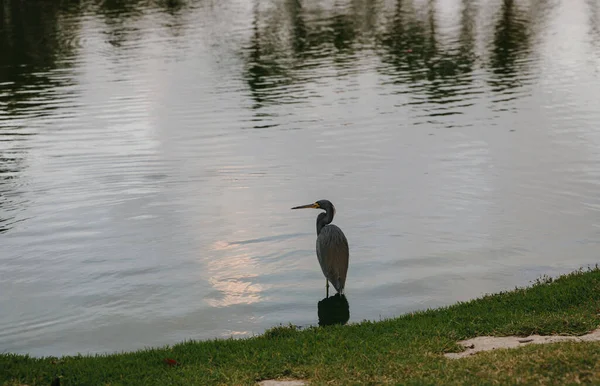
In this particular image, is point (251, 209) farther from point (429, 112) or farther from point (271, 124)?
point (429, 112)

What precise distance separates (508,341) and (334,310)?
415 cm

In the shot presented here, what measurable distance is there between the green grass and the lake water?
2.02 meters

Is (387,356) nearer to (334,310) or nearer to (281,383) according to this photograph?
(281,383)

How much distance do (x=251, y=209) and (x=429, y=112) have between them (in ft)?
43.6

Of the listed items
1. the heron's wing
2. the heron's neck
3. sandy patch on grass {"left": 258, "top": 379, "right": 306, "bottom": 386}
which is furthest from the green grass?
the heron's neck

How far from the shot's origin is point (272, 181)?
2378cm

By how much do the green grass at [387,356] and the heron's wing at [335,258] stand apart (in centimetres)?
195

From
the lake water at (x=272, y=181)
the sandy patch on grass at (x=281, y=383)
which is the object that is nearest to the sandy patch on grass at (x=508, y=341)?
the sandy patch on grass at (x=281, y=383)

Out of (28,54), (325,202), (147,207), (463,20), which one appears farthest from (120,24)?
(325,202)

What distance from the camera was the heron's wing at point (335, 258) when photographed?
50.1 ft

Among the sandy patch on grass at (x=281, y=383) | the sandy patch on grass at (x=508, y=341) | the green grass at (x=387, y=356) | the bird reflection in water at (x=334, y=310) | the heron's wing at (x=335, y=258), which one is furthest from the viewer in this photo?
the heron's wing at (x=335, y=258)

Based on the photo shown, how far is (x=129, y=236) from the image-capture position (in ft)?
64.7

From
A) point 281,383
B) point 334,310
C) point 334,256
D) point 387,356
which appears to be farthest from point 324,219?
point 281,383

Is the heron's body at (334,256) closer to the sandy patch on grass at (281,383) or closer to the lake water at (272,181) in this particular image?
the lake water at (272,181)
